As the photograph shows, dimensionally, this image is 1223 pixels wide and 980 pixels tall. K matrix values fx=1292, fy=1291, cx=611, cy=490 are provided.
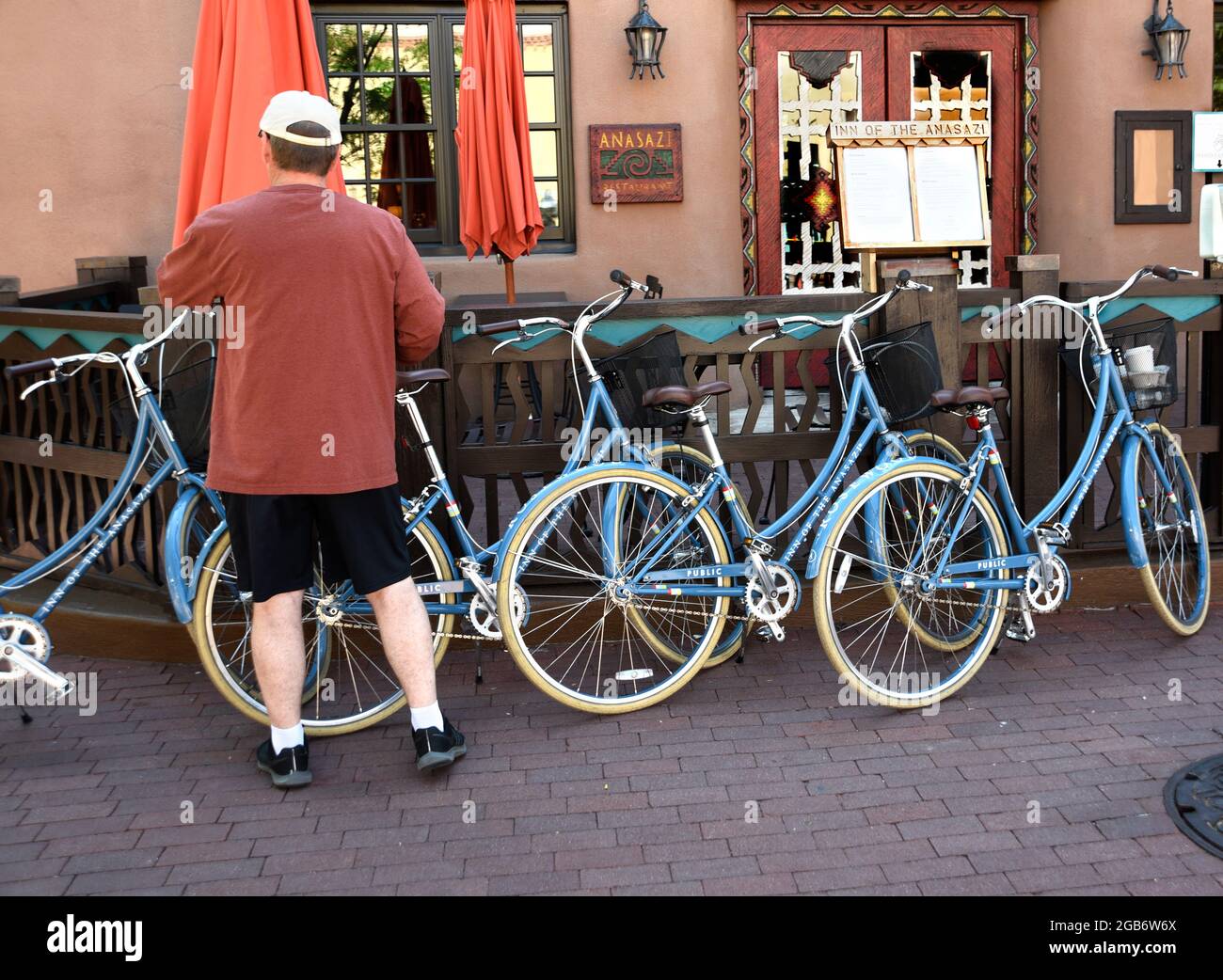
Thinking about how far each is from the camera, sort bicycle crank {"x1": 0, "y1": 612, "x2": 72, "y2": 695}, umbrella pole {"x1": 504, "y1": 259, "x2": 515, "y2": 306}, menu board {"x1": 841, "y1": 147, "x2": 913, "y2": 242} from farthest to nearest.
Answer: umbrella pole {"x1": 504, "y1": 259, "x2": 515, "y2": 306} → menu board {"x1": 841, "y1": 147, "x2": 913, "y2": 242} → bicycle crank {"x1": 0, "y1": 612, "x2": 72, "y2": 695}

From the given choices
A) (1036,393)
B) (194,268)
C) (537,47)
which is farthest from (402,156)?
(194,268)

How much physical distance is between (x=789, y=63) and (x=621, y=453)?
573cm

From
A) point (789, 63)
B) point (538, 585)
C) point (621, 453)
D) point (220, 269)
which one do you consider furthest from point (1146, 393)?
point (789, 63)

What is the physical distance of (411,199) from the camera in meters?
9.34

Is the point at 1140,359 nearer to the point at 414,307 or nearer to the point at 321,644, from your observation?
the point at 414,307

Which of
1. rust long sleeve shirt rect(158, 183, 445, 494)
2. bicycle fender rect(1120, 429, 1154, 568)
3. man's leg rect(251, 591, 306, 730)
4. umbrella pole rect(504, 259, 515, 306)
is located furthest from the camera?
umbrella pole rect(504, 259, 515, 306)

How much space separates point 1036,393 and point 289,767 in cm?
327

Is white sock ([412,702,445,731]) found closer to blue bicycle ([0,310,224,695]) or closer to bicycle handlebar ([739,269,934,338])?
blue bicycle ([0,310,224,695])

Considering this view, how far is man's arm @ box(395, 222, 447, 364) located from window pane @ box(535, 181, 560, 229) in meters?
5.58

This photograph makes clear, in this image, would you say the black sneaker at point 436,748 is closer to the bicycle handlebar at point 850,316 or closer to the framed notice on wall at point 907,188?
the bicycle handlebar at point 850,316

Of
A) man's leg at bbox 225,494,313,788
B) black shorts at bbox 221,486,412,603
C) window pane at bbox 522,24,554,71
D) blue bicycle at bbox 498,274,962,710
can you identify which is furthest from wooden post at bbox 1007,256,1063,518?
window pane at bbox 522,24,554,71

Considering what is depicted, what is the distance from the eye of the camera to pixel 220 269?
3.68 m

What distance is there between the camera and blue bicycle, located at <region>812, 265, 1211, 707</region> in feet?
14.6

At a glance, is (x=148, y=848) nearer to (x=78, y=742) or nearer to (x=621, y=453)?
(x=78, y=742)
